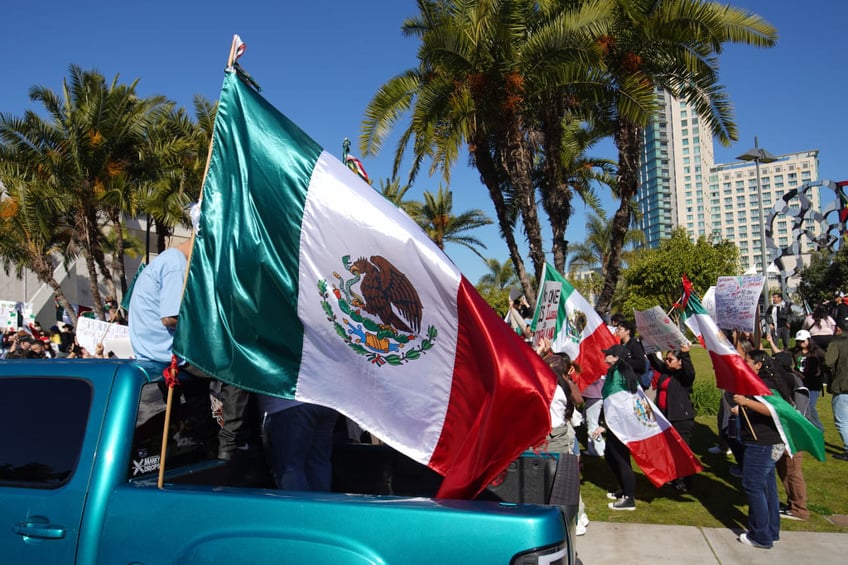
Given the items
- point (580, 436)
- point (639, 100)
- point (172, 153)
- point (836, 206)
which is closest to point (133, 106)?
point (172, 153)

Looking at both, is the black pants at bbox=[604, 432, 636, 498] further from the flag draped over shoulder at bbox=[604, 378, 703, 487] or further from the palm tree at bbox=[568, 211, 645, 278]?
the palm tree at bbox=[568, 211, 645, 278]

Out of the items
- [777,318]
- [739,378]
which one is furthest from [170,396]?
[777,318]

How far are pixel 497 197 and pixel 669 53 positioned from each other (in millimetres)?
4538

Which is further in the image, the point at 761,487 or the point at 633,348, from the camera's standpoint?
the point at 633,348

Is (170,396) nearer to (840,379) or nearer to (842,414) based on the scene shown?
(840,379)

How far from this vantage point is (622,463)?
7164 mm

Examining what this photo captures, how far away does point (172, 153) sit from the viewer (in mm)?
20781

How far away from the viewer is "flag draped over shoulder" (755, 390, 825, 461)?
579 centimetres

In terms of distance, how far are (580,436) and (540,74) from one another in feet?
20.5

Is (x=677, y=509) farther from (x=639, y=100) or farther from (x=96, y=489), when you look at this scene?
(x=639, y=100)

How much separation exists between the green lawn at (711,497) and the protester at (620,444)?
155mm

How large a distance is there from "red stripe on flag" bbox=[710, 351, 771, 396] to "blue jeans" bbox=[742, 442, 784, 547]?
0.49 m

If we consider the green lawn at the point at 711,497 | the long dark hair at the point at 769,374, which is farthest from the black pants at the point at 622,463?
the long dark hair at the point at 769,374

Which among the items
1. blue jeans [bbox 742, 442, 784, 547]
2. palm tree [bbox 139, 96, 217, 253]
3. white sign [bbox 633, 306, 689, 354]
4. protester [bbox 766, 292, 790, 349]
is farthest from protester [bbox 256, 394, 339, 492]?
palm tree [bbox 139, 96, 217, 253]
